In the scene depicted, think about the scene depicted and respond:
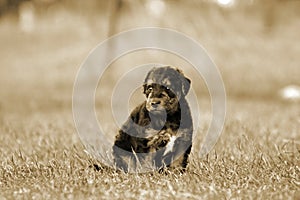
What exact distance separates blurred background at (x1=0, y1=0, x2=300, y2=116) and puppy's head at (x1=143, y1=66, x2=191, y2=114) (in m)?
10.6

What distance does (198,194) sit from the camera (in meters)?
4.83

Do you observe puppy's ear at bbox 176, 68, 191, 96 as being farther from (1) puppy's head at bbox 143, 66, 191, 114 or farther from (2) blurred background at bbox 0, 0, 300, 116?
(2) blurred background at bbox 0, 0, 300, 116

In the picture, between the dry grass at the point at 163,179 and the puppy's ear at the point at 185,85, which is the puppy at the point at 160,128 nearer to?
the puppy's ear at the point at 185,85

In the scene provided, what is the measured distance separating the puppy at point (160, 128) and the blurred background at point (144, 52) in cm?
1045

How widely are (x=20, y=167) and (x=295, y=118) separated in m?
7.78

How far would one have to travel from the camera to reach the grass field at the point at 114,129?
5.15 meters

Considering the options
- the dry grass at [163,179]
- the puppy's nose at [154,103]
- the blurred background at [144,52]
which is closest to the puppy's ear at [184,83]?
the puppy's nose at [154,103]

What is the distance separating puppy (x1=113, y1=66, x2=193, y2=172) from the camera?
5551 millimetres

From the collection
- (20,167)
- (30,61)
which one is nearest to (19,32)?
(30,61)

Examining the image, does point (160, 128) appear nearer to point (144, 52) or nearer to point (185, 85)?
point (185, 85)

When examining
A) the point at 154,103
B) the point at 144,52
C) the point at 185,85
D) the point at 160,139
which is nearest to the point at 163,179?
the point at 160,139

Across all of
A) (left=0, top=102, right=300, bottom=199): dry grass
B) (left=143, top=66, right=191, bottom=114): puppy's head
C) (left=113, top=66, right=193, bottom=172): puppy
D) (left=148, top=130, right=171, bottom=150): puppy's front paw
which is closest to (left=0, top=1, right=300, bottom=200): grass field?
(left=0, top=102, right=300, bottom=199): dry grass

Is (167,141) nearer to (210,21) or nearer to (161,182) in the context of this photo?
(161,182)

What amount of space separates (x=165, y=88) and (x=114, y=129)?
490 centimetres
